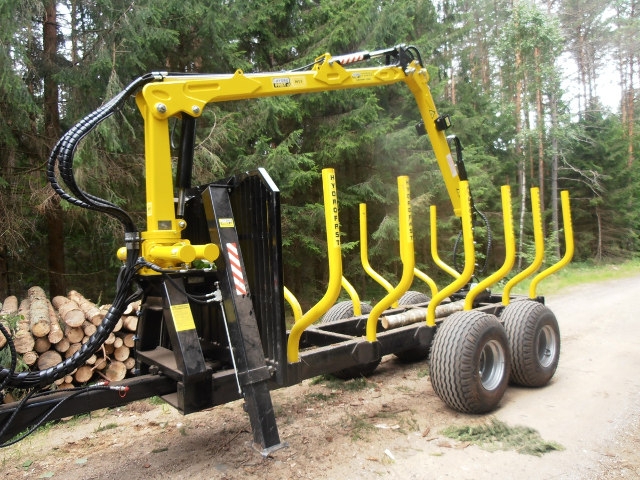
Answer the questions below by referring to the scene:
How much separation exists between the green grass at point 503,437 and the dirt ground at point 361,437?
65 mm

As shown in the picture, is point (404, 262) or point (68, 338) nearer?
point (404, 262)

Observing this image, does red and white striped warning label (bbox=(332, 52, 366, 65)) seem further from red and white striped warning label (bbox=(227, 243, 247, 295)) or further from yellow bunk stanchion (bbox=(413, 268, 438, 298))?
yellow bunk stanchion (bbox=(413, 268, 438, 298))

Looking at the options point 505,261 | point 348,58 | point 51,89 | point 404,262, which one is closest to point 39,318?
point 404,262

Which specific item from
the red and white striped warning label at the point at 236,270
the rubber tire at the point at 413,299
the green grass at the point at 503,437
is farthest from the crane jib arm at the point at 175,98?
the rubber tire at the point at 413,299

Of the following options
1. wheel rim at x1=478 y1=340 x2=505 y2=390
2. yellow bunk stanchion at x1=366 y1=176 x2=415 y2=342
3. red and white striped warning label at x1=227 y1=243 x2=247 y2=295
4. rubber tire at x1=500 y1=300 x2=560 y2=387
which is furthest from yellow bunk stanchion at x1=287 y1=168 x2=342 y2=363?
rubber tire at x1=500 y1=300 x2=560 y2=387

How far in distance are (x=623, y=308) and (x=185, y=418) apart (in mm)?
8536

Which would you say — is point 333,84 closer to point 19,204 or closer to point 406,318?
point 406,318

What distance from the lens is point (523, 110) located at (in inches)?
800

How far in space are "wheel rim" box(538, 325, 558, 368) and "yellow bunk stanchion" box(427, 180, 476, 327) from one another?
1287 mm

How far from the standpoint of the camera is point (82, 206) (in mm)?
3303

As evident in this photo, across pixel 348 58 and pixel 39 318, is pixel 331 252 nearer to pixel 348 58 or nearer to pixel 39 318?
pixel 348 58

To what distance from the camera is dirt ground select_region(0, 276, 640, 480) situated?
331 cm

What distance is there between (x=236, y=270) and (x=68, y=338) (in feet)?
9.64

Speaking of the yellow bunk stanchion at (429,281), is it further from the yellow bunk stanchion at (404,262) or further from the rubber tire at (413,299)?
the yellow bunk stanchion at (404,262)
